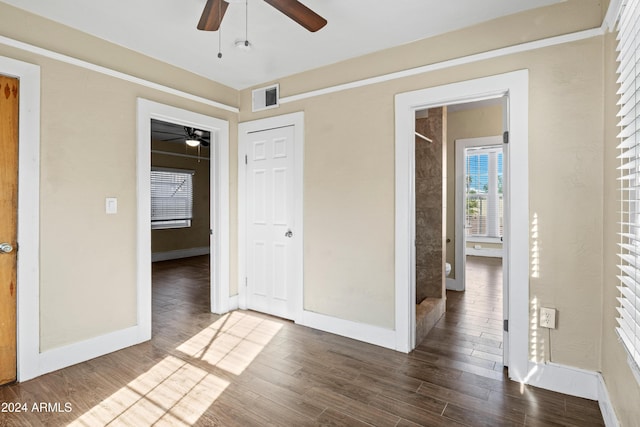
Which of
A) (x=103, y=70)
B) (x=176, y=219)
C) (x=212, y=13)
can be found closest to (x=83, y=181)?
(x=103, y=70)

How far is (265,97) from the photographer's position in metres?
3.80

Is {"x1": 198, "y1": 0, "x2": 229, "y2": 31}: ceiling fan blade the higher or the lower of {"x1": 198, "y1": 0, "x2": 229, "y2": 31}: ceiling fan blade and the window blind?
the higher

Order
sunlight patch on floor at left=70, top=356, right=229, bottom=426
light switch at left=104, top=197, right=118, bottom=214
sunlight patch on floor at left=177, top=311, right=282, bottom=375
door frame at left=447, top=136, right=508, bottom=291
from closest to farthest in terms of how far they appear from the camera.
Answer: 1. sunlight patch on floor at left=70, top=356, right=229, bottom=426
2. sunlight patch on floor at left=177, top=311, right=282, bottom=375
3. light switch at left=104, top=197, right=118, bottom=214
4. door frame at left=447, top=136, right=508, bottom=291

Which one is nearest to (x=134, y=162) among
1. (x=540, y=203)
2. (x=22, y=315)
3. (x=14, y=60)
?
(x=14, y=60)

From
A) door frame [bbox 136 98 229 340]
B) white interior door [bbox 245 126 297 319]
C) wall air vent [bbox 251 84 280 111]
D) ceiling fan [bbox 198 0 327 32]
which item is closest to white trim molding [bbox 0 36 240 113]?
door frame [bbox 136 98 229 340]

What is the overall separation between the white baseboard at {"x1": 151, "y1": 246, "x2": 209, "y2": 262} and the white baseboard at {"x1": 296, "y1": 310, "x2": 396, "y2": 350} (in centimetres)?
523

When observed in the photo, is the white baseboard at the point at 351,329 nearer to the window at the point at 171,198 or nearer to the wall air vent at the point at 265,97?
the wall air vent at the point at 265,97

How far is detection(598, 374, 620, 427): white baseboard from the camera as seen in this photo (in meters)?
1.78

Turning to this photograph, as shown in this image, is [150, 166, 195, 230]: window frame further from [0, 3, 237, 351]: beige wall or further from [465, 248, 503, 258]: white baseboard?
[465, 248, 503, 258]: white baseboard

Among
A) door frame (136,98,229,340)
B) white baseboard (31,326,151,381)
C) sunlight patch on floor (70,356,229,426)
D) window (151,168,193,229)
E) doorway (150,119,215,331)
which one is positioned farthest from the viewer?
window (151,168,193,229)

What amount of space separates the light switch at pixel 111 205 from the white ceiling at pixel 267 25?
1349 mm

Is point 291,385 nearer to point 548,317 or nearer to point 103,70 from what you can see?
point 548,317

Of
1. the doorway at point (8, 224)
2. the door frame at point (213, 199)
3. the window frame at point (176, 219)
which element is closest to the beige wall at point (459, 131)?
the door frame at point (213, 199)

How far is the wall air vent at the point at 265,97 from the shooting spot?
3697 mm
